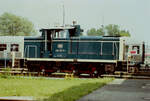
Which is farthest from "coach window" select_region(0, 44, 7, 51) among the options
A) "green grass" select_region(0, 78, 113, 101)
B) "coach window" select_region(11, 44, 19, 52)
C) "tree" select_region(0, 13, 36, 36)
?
"tree" select_region(0, 13, 36, 36)

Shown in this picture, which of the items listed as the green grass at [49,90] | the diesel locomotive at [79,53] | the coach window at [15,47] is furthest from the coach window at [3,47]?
the green grass at [49,90]

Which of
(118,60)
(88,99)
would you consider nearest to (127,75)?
(118,60)

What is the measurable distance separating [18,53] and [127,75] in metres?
8.67

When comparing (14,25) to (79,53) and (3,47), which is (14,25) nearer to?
(3,47)

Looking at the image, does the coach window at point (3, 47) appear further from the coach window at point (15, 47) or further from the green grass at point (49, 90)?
the green grass at point (49, 90)

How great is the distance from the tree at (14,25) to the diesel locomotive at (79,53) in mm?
40421

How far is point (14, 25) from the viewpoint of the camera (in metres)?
61.3

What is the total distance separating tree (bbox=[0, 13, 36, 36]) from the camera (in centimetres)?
5987

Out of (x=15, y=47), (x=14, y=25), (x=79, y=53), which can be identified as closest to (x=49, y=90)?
(x=79, y=53)

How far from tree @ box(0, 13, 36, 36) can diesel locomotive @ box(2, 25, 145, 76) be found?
40.4m

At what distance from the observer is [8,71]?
58.2ft

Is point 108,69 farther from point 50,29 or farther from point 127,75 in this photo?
point 50,29

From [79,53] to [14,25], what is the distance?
4375 centimetres

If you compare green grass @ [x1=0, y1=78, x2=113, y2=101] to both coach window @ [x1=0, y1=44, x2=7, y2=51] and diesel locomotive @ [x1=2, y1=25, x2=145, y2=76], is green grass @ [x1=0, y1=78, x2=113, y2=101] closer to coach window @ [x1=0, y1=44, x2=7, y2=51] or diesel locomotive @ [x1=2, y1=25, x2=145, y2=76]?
diesel locomotive @ [x1=2, y1=25, x2=145, y2=76]
